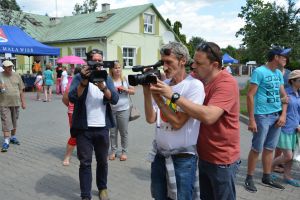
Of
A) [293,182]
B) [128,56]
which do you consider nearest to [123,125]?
[293,182]

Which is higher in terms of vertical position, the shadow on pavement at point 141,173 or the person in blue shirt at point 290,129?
the person in blue shirt at point 290,129

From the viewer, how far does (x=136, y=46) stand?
2778 centimetres

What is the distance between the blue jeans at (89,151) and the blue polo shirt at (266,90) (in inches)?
77.2

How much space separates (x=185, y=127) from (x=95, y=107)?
184cm

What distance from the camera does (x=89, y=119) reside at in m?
4.10

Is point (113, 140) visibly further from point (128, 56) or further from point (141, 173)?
point (128, 56)

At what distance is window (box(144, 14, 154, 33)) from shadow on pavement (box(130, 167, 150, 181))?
2423 centimetres

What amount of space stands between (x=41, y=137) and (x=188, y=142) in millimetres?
6098

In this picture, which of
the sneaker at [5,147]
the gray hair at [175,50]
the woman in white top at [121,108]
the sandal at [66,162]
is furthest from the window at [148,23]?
the gray hair at [175,50]

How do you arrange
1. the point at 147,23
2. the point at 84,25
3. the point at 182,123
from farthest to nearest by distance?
the point at 84,25, the point at 147,23, the point at 182,123

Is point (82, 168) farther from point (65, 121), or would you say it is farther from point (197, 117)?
point (65, 121)

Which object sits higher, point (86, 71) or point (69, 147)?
point (86, 71)

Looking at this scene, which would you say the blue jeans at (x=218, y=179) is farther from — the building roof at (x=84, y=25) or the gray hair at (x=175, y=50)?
the building roof at (x=84, y=25)

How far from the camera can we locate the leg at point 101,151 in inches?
164
